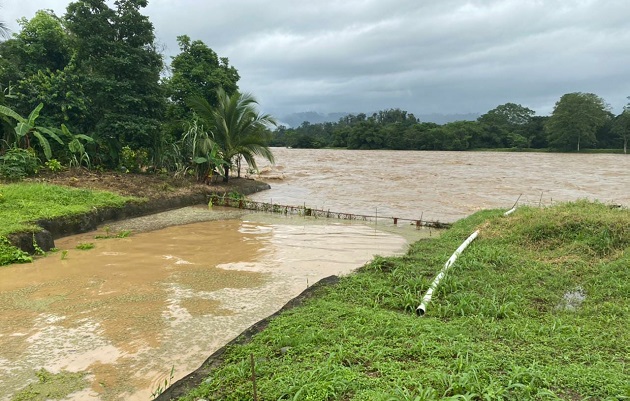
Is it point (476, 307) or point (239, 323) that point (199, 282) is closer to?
point (239, 323)

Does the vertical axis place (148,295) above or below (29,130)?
below

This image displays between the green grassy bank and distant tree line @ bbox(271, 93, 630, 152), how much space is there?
5351 cm

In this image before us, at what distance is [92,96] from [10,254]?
25.5 ft

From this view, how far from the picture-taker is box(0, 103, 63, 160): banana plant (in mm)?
9893

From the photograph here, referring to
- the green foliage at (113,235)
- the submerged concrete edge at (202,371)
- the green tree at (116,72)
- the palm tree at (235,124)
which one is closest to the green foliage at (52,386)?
the submerged concrete edge at (202,371)

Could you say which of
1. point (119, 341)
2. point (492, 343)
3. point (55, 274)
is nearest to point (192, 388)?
point (119, 341)

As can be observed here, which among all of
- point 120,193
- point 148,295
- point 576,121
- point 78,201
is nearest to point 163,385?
point 148,295

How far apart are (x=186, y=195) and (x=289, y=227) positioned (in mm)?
3941

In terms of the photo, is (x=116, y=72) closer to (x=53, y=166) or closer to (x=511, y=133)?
(x=53, y=166)

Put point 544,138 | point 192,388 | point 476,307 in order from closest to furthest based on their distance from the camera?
point 192,388, point 476,307, point 544,138

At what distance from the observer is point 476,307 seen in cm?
Answer: 407

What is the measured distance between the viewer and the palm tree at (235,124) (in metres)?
14.6

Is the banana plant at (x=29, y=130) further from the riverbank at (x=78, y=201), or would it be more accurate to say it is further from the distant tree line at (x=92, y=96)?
the riverbank at (x=78, y=201)

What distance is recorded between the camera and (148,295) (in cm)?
499
